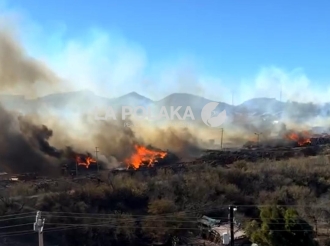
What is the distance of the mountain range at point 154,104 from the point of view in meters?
39.3

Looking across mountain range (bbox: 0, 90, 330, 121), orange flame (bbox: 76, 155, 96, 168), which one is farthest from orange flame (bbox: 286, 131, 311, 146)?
orange flame (bbox: 76, 155, 96, 168)

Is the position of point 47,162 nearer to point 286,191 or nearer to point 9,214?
point 9,214

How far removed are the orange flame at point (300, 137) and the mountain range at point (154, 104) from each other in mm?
10586

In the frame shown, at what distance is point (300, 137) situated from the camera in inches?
2414

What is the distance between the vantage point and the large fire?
125 feet

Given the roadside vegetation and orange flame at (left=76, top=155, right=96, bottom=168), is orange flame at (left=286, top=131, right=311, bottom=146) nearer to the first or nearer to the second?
the roadside vegetation

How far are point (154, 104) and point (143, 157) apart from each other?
1926cm

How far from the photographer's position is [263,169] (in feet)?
118

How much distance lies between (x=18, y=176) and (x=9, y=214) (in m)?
9.24

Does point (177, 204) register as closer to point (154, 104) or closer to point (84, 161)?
point (84, 161)

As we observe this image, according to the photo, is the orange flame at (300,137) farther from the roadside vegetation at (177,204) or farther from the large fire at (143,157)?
the large fire at (143,157)

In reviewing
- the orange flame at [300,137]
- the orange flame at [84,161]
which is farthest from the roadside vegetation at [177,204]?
the orange flame at [300,137]

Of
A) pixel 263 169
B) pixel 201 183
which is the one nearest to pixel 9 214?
pixel 201 183

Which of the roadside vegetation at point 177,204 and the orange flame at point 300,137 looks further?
the orange flame at point 300,137
